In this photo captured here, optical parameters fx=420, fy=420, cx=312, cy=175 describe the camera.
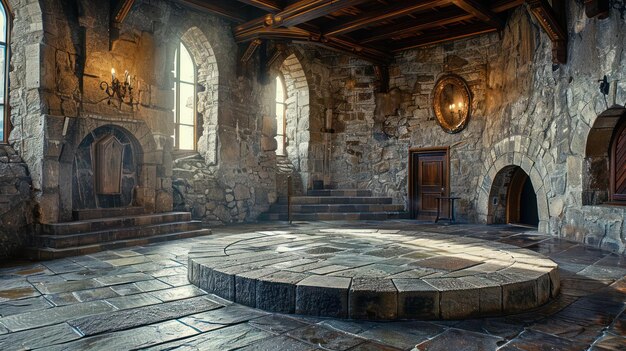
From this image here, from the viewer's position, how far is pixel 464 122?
8.67 meters

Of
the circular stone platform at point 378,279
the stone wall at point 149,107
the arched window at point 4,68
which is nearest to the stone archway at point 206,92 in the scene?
the stone wall at point 149,107

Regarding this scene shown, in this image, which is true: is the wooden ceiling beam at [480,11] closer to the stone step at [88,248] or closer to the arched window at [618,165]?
the arched window at [618,165]

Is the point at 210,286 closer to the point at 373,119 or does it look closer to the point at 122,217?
the point at 122,217

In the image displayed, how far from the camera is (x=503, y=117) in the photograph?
783 centimetres

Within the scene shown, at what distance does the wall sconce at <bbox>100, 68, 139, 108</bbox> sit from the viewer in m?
5.96

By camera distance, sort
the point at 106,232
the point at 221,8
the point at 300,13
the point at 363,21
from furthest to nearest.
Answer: the point at 363,21 < the point at 221,8 < the point at 300,13 < the point at 106,232

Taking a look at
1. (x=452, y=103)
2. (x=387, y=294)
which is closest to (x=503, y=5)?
(x=452, y=103)

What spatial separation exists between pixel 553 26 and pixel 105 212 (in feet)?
22.7

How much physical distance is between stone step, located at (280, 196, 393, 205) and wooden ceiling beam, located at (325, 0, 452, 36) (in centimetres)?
337

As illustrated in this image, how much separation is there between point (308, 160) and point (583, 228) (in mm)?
5503

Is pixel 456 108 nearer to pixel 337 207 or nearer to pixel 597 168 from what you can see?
pixel 337 207

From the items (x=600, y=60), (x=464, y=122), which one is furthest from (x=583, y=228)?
(x=464, y=122)

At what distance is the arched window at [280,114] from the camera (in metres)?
9.88

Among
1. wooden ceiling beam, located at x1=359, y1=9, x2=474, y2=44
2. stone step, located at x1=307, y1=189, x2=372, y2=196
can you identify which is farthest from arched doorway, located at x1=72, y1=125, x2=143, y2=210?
wooden ceiling beam, located at x1=359, y1=9, x2=474, y2=44
